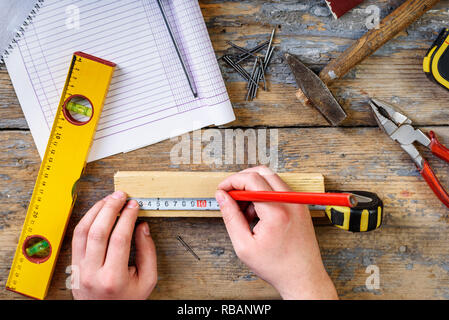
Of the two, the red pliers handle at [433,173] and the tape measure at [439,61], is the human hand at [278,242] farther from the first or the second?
the tape measure at [439,61]

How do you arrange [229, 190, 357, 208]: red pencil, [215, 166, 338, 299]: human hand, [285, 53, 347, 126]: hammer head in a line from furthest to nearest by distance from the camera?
1. [285, 53, 347, 126]: hammer head
2. [215, 166, 338, 299]: human hand
3. [229, 190, 357, 208]: red pencil

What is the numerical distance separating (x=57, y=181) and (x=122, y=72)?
0.99ft

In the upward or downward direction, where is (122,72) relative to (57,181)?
upward

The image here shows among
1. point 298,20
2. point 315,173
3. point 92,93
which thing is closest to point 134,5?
point 92,93

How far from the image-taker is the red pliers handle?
88 cm

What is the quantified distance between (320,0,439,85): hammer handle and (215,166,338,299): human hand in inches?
11.6

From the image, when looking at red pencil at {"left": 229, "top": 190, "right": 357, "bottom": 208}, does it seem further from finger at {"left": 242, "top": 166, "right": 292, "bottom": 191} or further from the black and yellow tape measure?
the black and yellow tape measure

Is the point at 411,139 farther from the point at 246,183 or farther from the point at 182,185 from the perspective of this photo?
the point at 182,185

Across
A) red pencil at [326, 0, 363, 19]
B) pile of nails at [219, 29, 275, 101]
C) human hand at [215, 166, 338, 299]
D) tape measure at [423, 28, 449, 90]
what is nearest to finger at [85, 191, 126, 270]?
human hand at [215, 166, 338, 299]

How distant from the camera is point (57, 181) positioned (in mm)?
880

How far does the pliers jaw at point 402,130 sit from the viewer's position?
0.89 meters

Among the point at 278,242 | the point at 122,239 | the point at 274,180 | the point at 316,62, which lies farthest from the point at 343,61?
the point at 122,239

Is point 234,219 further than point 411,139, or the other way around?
point 411,139

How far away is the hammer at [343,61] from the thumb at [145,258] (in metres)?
0.51
